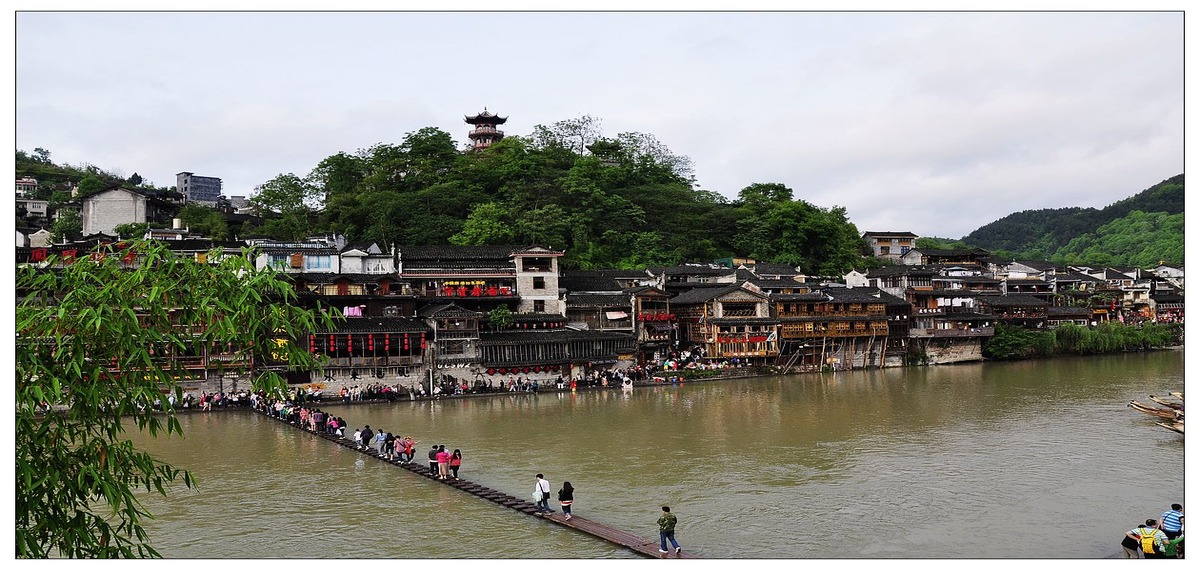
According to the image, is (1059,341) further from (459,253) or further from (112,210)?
(112,210)

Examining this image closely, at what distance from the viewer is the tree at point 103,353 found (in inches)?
331

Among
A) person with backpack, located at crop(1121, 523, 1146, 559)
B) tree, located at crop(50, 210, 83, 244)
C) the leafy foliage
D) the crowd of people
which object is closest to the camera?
the crowd of people

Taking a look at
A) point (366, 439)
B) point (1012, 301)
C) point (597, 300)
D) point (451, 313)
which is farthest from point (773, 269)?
point (366, 439)

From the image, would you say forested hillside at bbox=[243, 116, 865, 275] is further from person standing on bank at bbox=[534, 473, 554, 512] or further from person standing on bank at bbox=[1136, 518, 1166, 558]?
person standing on bank at bbox=[1136, 518, 1166, 558]

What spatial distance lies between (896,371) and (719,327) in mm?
12034

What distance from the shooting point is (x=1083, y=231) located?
10481 cm

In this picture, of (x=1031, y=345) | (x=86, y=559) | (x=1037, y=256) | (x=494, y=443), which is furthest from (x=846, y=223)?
(x=86, y=559)

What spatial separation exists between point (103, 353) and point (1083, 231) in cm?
11510

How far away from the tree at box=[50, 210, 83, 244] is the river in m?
31.1

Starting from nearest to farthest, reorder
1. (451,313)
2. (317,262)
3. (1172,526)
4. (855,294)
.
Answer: (1172,526) → (451,313) → (317,262) → (855,294)

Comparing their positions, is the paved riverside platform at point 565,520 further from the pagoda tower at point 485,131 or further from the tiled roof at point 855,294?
the pagoda tower at point 485,131

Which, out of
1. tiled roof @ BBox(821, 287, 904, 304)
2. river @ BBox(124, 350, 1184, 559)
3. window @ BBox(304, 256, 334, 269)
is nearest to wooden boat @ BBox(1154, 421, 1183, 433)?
river @ BBox(124, 350, 1184, 559)

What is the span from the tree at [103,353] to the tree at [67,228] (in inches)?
2259

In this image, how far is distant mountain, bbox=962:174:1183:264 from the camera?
82.7 m
